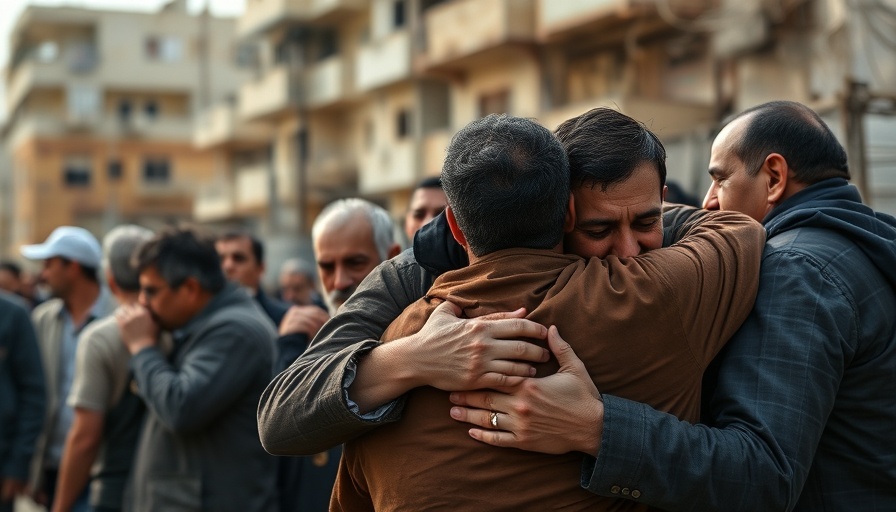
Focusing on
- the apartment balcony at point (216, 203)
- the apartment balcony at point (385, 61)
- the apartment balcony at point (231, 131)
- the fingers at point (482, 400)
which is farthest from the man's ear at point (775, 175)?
the apartment balcony at point (216, 203)

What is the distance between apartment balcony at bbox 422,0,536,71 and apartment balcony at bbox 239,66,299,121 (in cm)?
750

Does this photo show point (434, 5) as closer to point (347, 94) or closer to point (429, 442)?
point (347, 94)

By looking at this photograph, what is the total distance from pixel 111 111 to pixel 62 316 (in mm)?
48076

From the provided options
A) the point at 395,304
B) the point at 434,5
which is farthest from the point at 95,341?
the point at 434,5

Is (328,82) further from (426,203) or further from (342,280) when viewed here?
(342,280)

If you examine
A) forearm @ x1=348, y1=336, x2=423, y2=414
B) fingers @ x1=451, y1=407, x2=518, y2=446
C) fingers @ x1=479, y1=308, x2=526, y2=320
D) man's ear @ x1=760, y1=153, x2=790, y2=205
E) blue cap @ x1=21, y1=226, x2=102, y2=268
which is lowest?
blue cap @ x1=21, y1=226, x2=102, y2=268

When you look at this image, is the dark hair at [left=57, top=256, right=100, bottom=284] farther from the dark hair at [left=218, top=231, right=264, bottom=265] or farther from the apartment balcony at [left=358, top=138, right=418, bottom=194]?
the apartment balcony at [left=358, top=138, right=418, bottom=194]

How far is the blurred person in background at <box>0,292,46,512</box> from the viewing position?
648cm

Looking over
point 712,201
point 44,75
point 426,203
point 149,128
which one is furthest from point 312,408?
point 44,75

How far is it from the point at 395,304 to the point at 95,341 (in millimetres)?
3002

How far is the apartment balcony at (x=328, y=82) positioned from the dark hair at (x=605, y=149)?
1066 inches

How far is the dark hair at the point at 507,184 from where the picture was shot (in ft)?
7.55

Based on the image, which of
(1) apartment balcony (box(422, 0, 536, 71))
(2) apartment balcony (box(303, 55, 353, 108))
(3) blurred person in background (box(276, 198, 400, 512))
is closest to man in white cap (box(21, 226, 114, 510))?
(3) blurred person in background (box(276, 198, 400, 512))

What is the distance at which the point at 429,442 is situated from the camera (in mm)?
2363
